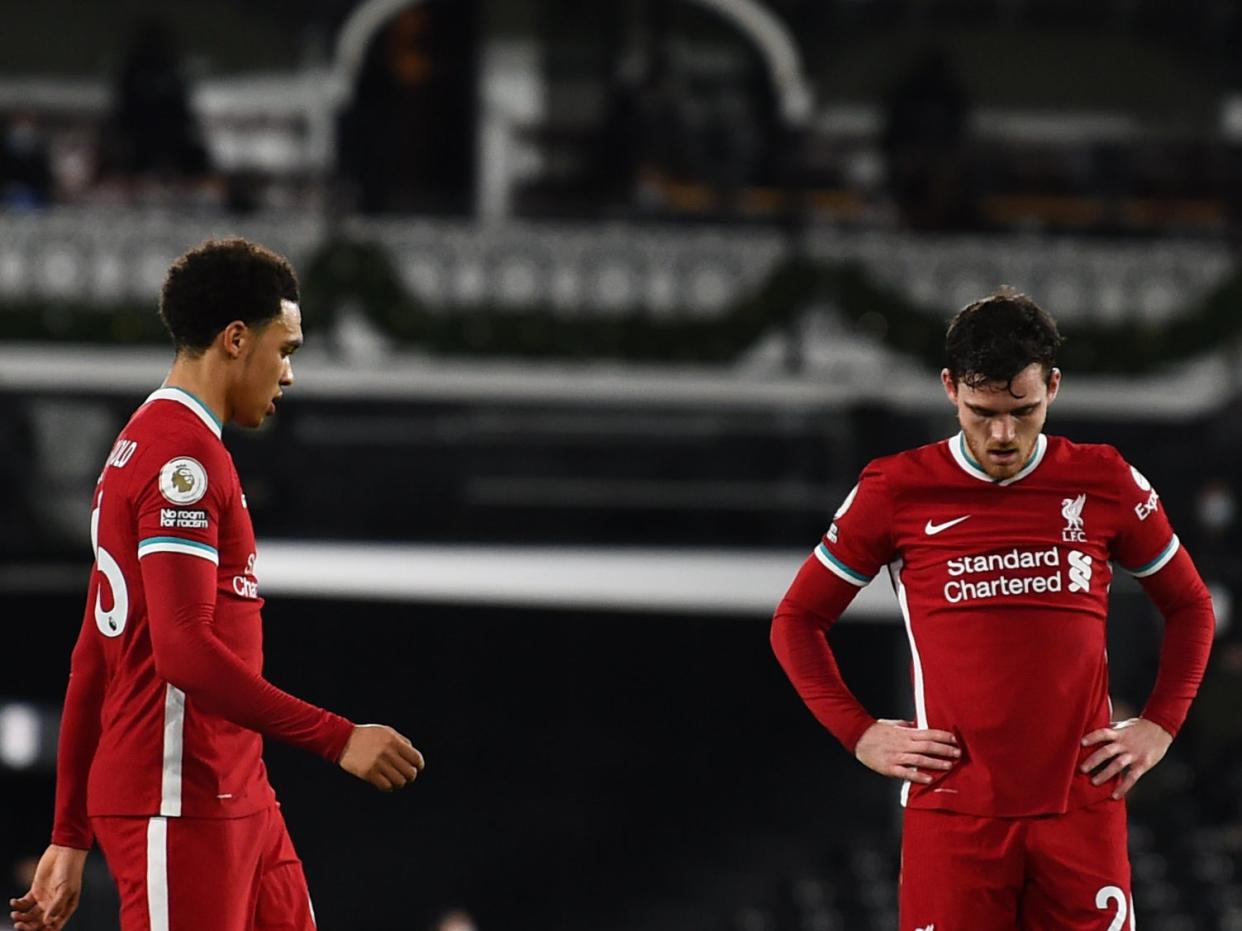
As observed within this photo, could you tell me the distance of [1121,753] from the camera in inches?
157

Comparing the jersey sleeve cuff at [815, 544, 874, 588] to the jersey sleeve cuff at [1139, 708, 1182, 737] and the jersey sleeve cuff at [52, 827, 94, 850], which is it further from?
the jersey sleeve cuff at [52, 827, 94, 850]

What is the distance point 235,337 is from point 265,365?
8cm

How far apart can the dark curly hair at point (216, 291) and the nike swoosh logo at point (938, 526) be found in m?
1.37

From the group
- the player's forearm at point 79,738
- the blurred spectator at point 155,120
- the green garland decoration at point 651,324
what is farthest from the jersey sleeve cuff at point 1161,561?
the blurred spectator at point 155,120

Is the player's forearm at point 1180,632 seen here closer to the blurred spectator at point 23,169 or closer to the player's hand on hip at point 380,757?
the player's hand on hip at point 380,757

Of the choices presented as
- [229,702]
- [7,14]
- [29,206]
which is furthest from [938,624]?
[7,14]

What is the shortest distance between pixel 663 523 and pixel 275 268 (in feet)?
43.5

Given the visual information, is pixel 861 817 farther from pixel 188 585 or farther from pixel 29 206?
pixel 188 585

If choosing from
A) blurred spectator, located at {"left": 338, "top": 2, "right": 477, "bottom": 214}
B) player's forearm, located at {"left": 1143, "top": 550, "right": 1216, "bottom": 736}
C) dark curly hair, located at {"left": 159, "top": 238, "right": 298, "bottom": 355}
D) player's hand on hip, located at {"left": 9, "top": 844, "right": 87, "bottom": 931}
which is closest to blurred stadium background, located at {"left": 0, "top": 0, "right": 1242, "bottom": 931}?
blurred spectator, located at {"left": 338, "top": 2, "right": 477, "bottom": 214}

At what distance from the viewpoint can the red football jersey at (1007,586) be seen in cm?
396

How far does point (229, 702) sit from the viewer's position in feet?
11.9

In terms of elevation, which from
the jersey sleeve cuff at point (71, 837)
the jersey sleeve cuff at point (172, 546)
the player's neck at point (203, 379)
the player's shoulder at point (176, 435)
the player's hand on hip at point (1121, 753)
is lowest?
the jersey sleeve cuff at point (71, 837)

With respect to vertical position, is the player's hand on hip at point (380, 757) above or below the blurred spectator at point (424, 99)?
below

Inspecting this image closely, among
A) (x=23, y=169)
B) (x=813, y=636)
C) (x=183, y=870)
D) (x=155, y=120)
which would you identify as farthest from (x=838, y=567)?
(x=23, y=169)
